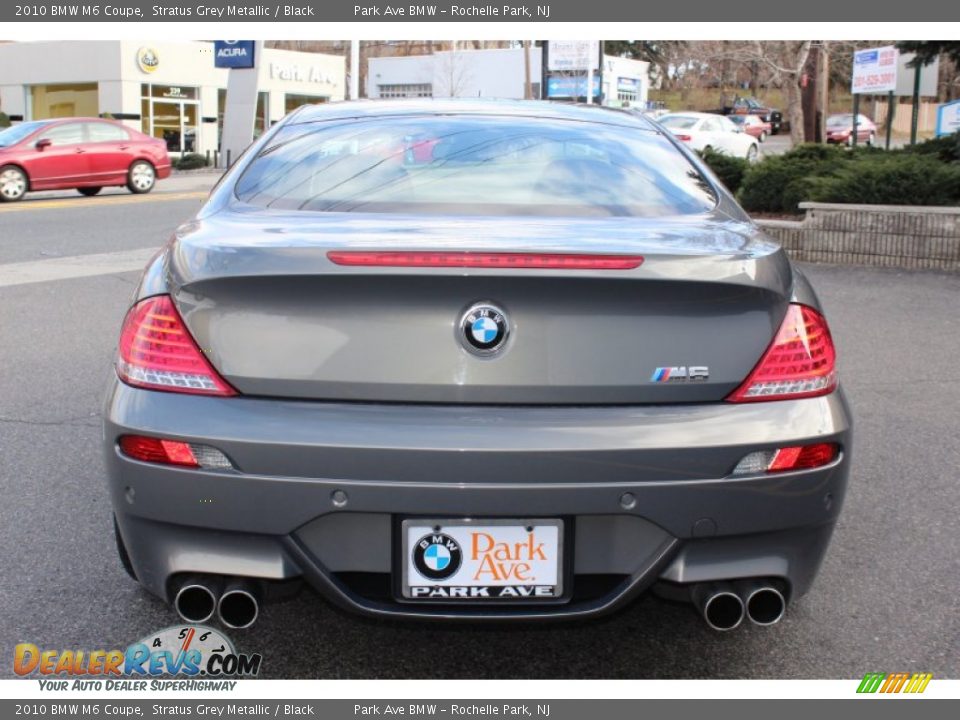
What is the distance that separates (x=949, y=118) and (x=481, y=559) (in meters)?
18.5

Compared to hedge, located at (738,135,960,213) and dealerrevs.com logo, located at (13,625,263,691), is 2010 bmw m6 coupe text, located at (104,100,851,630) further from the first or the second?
hedge, located at (738,135,960,213)

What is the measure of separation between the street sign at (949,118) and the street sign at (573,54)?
2688cm

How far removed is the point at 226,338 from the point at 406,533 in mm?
630

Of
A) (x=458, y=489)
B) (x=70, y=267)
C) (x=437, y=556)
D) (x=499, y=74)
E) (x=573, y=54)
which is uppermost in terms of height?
(x=573, y=54)

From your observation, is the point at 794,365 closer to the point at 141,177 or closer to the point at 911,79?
the point at 911,79

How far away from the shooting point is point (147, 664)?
319 cm

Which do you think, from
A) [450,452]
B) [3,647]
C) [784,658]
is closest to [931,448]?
[784,658]

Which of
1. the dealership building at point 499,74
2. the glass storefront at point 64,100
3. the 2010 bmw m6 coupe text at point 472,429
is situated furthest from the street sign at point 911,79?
the dealership building at point 499,74

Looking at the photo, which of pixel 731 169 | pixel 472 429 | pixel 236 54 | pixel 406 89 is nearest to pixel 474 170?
pixel 472 429

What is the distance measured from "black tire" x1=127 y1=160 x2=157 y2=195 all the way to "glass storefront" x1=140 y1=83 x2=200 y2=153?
23.7 meters

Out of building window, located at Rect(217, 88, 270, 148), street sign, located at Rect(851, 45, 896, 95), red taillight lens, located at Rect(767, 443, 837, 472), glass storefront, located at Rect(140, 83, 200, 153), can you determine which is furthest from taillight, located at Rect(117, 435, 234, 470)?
building window, located at Rect(217, 88, 270, 148)

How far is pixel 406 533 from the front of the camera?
269 centimetres

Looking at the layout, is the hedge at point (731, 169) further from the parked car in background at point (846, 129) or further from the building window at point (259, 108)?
the parked car in background at point (846, 129)

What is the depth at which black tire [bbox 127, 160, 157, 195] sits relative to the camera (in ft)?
75.3
